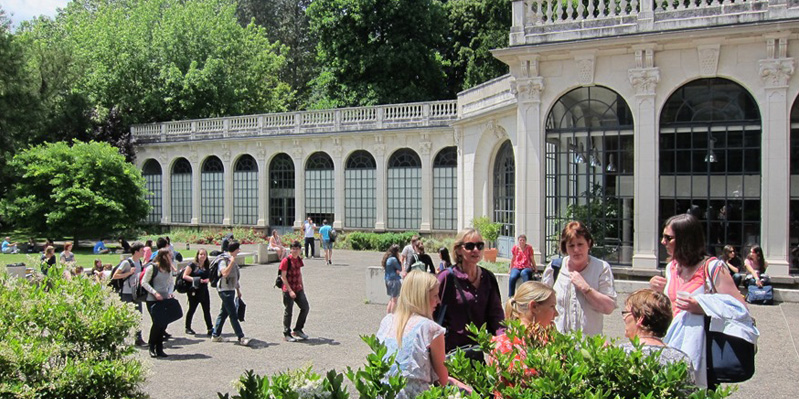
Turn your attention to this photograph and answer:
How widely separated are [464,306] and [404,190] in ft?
85.1

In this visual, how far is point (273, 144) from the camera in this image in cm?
3462

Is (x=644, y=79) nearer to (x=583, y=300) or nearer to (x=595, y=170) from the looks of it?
(x=595, y=170)

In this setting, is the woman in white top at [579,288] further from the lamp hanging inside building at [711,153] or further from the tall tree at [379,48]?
the tall tree at [379,48]

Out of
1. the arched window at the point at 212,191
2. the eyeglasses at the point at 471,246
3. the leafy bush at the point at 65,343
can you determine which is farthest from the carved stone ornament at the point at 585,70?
the arched window at the point at 212,191

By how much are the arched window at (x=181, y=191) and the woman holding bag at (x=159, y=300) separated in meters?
27.8

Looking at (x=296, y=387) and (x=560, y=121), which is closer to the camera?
(x=296, y=387)

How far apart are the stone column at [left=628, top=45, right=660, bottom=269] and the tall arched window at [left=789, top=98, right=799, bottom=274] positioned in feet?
9.67

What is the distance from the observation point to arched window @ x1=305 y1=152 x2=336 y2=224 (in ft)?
111

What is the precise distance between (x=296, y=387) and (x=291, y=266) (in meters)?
7.73

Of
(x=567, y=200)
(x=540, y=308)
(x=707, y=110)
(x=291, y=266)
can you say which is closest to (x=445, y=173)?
(x=567, y=200)

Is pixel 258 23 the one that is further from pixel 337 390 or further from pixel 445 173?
pixel 337 390

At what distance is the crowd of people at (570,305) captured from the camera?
460 cm

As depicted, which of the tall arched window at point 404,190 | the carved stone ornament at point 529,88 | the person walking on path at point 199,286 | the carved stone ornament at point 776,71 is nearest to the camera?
the person walking on path at point 199,286

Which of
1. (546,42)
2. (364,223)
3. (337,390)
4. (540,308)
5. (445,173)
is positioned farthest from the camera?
(364,223)
